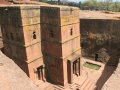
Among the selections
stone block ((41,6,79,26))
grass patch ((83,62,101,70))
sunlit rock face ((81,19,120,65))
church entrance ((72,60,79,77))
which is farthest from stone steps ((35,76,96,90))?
sunlit rock face ((81,19,120,65))

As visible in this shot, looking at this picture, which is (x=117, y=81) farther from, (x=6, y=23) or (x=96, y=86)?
(x=6, y=23)

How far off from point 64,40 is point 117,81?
5376 mm

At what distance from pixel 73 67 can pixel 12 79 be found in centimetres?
885

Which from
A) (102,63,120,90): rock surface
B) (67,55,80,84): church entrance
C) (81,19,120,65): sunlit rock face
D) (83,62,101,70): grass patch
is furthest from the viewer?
(81,19,120,65): sunlit rock face

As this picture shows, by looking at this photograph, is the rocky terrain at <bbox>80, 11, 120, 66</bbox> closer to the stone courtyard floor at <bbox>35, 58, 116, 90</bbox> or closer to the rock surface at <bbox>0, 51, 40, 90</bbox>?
the stone courtyard floor at <bbox>35, 58, 116, 90</bbox>

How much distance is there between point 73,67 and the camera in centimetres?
1403

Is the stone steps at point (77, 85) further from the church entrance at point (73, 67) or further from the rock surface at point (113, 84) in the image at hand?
the rock surface at point (113, 84)

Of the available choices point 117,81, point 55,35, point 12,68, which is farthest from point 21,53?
point 117,81

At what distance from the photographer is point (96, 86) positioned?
13328mm

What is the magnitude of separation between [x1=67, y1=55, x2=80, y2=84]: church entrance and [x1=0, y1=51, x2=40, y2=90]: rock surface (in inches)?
261

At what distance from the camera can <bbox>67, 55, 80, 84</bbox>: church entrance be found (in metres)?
12.7

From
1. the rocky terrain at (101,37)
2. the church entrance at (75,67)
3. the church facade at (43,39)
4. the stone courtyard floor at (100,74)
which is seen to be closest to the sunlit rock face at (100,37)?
the rocky terrain at (101,37)

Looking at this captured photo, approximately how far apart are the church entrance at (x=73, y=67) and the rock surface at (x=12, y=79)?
6.63 m

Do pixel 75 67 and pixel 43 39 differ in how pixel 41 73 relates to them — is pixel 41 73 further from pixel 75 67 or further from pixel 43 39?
pixel 75 67
